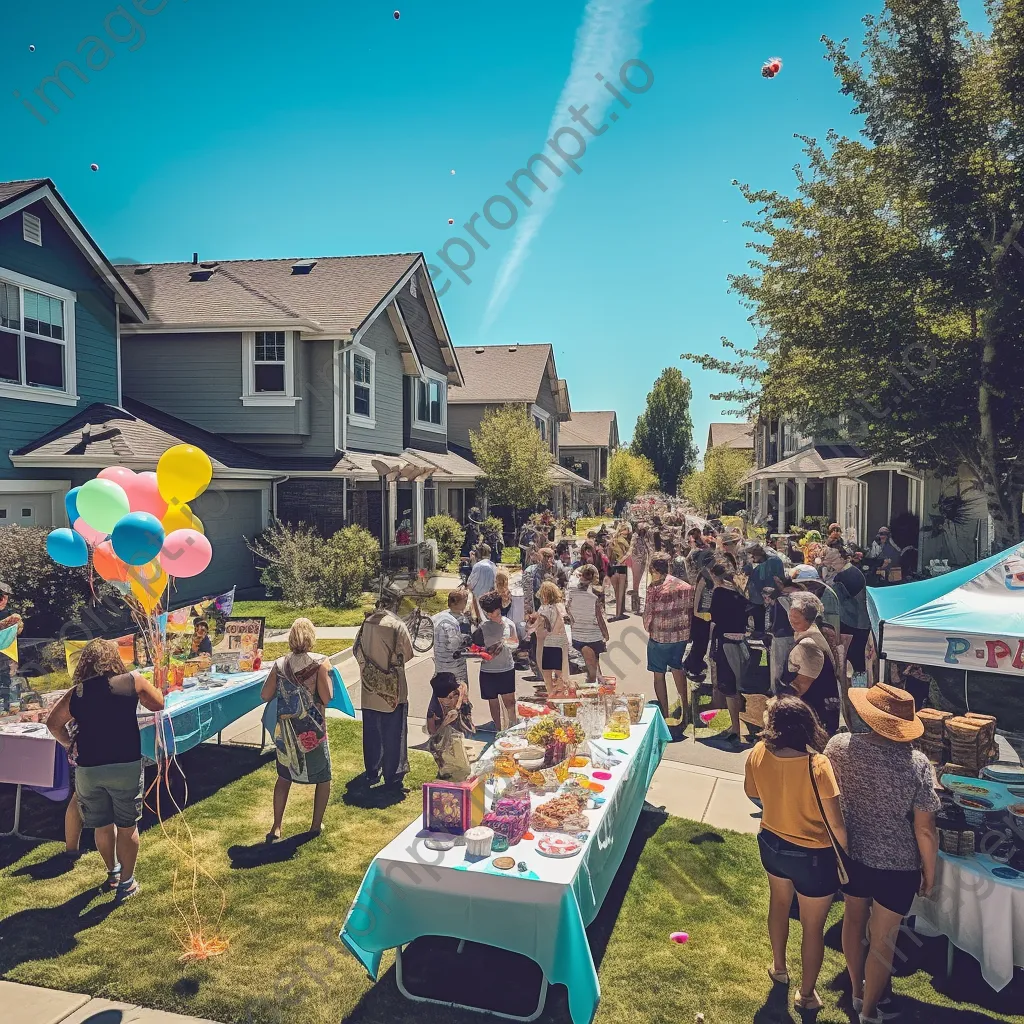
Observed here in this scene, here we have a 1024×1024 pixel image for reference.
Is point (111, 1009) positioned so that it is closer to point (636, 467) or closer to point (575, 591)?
point (575, 591)

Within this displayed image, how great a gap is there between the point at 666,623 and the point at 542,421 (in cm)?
3300

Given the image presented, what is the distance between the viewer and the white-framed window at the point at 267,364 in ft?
60.9

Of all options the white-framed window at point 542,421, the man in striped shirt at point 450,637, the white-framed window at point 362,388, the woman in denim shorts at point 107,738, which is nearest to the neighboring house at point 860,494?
the man in striped shirt at point 450,637

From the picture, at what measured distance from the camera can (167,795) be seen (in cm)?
741

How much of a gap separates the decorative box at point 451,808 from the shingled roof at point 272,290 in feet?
50.0

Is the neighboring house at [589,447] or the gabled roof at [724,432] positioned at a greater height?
the gabled roof at [724,432]

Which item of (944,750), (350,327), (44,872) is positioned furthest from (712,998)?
(350,327)

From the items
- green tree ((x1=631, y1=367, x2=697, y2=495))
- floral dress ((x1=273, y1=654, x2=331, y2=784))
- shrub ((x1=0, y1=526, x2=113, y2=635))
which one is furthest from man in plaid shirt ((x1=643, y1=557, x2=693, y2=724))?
green tree ((x1=631, y1=367, x2=697, y2=495))

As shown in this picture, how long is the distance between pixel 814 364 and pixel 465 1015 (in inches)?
505

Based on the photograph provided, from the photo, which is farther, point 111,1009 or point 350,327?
point 350,327

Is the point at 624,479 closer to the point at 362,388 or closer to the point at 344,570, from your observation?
the point at 362,388

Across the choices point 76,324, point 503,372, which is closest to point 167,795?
point 76,324

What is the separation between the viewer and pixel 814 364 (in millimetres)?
14219

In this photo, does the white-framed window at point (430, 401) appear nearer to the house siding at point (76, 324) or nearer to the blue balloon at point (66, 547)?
the house siding at point (76, 324)
